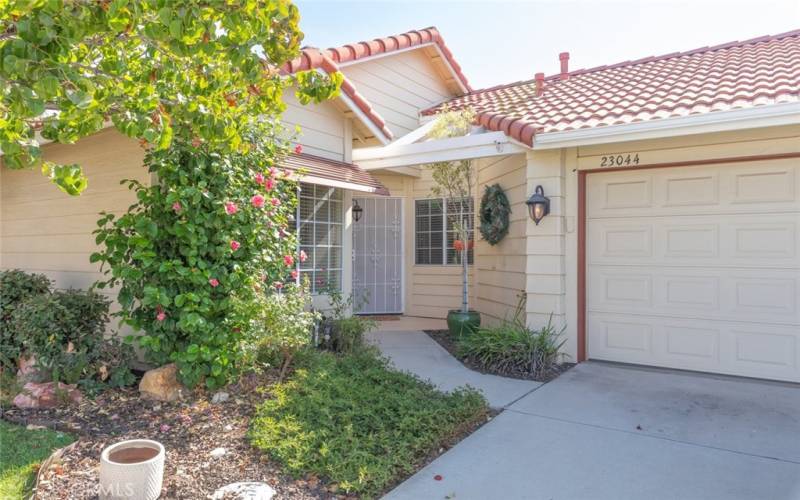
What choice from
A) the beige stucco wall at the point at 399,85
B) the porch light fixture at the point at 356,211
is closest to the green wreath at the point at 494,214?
the porch light fixture at the point at 356,211

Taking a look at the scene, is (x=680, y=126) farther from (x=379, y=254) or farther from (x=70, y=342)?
(x=70, y=342)

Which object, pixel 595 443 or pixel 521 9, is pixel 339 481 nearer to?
pixel 595 443

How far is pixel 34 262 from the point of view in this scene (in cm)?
712

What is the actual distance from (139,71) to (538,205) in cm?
451

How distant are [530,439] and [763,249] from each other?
3554 mm

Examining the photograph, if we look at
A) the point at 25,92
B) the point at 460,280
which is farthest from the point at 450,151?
the point at 25,92

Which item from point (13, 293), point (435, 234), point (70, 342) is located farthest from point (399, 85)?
point (70, 342)

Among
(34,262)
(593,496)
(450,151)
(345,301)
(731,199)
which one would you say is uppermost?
(450,151)

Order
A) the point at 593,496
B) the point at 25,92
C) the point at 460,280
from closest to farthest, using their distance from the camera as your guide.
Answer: the point at 25,92
the point at 593,496
the point at 460,280

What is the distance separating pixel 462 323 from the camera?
25.1 ft

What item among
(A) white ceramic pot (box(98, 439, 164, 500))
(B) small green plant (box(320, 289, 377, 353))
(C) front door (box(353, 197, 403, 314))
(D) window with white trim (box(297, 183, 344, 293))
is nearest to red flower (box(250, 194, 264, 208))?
(D) window with white trim (box(297, 183, 344, 293))

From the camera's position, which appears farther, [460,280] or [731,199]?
[460,280]

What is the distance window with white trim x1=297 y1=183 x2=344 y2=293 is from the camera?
22.8 feet

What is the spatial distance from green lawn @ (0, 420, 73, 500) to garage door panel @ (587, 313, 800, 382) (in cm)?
565
